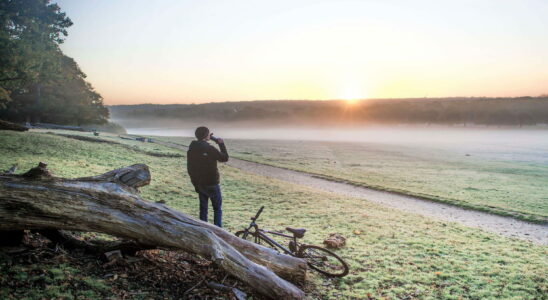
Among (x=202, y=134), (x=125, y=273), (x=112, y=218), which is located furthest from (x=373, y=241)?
A: (x=112, y=218)

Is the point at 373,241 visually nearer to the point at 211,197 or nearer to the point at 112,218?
the point at 211,197

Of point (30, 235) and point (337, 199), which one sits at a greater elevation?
point (30, 235)

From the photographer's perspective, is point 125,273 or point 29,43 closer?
point 125,273

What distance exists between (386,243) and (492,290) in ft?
11.6

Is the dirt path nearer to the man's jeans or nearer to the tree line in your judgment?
the man's jeans

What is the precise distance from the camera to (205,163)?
28.7ft

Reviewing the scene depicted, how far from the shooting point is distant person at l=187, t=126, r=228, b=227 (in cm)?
868

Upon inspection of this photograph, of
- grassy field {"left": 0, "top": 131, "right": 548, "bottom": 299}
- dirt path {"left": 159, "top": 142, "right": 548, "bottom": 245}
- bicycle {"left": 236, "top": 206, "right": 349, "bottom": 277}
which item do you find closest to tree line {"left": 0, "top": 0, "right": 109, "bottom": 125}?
grassy field {"left": 0, "top": 131, "right": 548, "bottom": 299}

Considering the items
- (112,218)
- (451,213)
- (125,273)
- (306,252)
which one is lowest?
(451,213)

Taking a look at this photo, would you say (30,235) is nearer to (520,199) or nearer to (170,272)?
(170,272)

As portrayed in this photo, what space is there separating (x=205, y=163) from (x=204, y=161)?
0.06 metres

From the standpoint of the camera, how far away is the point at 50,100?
58.2 meters

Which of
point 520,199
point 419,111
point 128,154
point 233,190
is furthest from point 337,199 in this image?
point 419,111

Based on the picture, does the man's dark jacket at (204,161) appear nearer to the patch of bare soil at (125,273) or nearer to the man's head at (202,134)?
the man's head at (202,134)
